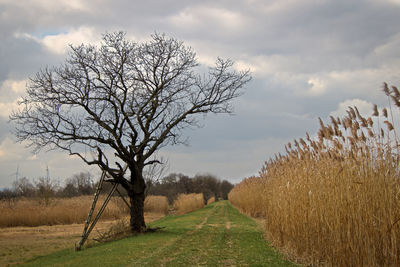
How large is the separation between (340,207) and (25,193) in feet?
166

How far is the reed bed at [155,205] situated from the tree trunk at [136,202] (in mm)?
18475

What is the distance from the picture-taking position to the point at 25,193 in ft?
162

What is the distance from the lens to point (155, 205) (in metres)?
36.7

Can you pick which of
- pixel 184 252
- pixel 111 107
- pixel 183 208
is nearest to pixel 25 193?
pixel 183 208

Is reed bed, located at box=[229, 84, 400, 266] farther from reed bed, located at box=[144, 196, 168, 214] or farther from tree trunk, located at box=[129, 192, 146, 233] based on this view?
reed bed, located at box=[144, 196, 168, 214]

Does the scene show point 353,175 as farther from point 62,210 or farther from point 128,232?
point 62,210

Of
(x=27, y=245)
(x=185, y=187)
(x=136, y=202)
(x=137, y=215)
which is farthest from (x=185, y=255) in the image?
(x=185, y=187)

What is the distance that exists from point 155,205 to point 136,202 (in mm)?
20262

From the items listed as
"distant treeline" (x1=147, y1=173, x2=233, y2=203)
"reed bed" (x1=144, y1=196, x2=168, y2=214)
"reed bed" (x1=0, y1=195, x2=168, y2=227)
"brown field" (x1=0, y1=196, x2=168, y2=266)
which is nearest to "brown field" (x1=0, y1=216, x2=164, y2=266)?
"brown field" (x1=0, y1=196, x2=168, y2=266)

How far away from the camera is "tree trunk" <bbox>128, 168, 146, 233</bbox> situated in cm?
1659

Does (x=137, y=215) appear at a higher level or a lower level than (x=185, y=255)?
higher

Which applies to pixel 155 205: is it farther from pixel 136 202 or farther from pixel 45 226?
pixel 136 202

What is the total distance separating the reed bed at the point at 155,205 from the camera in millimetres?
35469

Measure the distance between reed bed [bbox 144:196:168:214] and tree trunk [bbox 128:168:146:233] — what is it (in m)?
18.5
